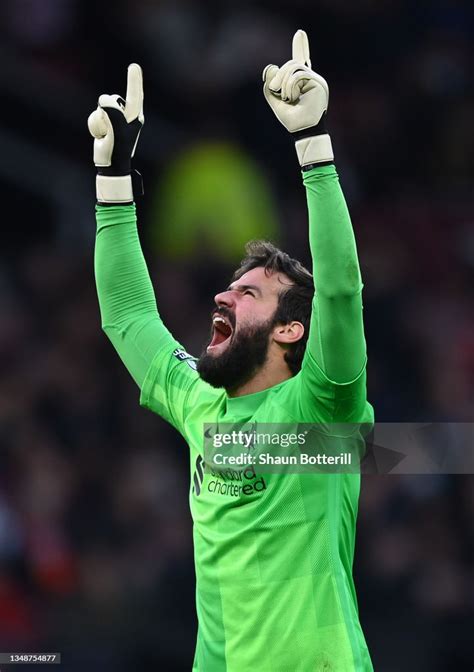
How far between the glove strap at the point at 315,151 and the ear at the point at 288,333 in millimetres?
616

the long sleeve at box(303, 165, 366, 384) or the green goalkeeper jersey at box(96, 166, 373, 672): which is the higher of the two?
the long sleeve at box(303, 165, 366, 384)

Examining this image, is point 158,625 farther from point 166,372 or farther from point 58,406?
point 166,372

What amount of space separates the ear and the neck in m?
0.07

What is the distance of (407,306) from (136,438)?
222 cm

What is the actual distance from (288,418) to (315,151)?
2.73ft

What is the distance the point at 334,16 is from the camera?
8797 millimetres

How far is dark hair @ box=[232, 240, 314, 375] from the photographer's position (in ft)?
11.8

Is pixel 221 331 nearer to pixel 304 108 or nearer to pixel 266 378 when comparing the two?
pixel 266 378

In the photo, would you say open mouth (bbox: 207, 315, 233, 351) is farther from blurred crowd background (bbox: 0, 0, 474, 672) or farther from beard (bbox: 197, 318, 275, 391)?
blurred crowd background (bbox: 0, 0, 474, 672)

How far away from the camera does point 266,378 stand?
3.55 metres

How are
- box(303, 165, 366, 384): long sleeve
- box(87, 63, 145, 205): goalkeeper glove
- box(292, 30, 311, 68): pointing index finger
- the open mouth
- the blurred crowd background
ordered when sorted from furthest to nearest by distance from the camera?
the blurred crowd background, box(87, 63, 145, 205): goalkeeper glove, the open mouth, box(292, 30, 311, 68): pointing index finger, box(303, 165, 366, 384): long sleeve

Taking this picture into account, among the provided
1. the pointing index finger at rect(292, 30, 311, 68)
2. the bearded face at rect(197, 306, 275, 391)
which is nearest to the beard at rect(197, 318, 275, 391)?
the bearded face at rect(197, 306, 275, 391)
